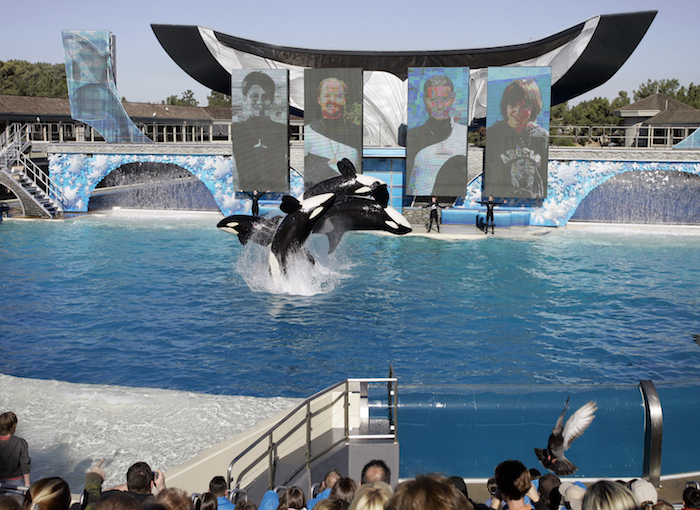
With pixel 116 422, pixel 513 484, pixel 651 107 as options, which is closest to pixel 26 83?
pixel 651 107

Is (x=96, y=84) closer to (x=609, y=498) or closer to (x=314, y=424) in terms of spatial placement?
(x=314, y=424)

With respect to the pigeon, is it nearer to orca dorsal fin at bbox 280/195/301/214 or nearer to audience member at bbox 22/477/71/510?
audience member at bbox 22/477/71/510

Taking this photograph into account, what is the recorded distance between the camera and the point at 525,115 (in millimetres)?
21984

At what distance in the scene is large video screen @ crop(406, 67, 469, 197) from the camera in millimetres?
22266

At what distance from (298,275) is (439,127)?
9963 millimetres

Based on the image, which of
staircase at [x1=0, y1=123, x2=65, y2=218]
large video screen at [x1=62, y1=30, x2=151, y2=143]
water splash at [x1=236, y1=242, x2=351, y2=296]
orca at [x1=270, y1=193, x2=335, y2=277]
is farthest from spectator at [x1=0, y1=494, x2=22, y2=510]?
large video screen at [x1=62, y1=30, x2=151, y2=143]

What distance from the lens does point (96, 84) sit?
24.8 meters

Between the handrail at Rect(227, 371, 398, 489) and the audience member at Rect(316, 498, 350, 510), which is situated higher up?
the audience member at Rect(316, 498, 350, 510)

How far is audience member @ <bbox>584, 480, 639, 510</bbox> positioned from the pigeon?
255 cm

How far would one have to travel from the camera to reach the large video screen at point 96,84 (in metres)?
24.2

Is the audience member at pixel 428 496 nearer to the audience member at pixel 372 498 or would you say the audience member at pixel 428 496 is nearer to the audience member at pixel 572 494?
the audience member at pixel 372 498

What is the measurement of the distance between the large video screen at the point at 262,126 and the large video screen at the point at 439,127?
436 centimetres

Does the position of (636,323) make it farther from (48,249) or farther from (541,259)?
(48,249)

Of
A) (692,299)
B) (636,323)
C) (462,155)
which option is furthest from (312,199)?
(462,155)
